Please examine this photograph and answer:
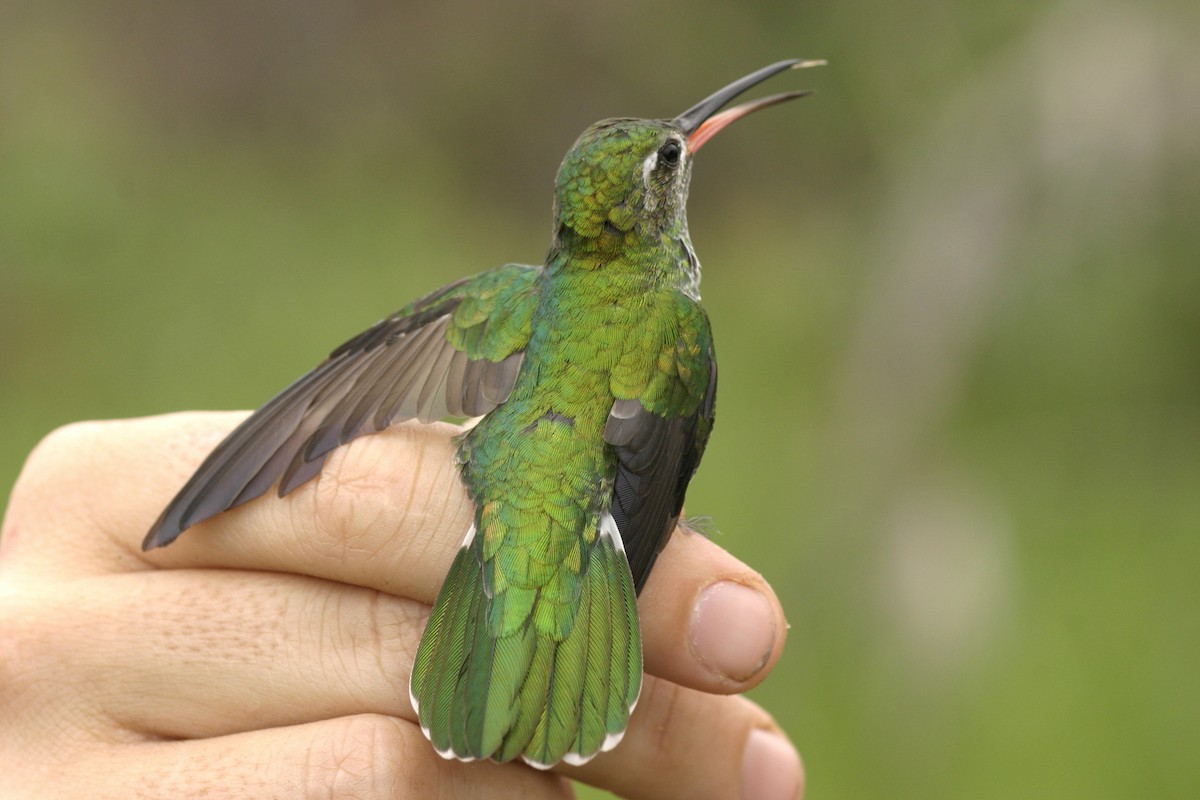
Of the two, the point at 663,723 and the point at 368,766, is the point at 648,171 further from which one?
the point at 368,766

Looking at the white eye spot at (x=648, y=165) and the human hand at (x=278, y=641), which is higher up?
the white eye spot at (x=648, y=165)

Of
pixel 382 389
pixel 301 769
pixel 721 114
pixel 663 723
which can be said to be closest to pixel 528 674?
pixel 301 769

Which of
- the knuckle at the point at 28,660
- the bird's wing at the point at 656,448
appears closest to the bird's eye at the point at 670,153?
the bird's wing at the point at 656,448

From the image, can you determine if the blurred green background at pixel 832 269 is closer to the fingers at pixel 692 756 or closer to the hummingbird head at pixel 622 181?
the fingers at pixel 692 756

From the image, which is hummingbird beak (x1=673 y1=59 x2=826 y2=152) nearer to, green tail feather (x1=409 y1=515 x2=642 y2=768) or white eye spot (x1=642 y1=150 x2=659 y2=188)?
white eye spot (x1=642 y1=150 x2=659 y2=188)

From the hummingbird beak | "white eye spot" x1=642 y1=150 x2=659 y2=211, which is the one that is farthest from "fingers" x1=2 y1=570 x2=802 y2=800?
the hummingbird beak

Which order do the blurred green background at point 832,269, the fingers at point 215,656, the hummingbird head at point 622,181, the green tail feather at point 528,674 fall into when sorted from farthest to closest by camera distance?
the blurred green background at point 832,269 < the hummingbird head at point 622,181 < the fingers at point 215,656 < the green tail feather at point 528,674

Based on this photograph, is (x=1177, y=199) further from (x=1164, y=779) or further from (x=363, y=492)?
(x=363, y=492)

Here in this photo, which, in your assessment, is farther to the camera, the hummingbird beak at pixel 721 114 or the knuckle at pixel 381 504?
the hummingbird beak at pixel 721 114
